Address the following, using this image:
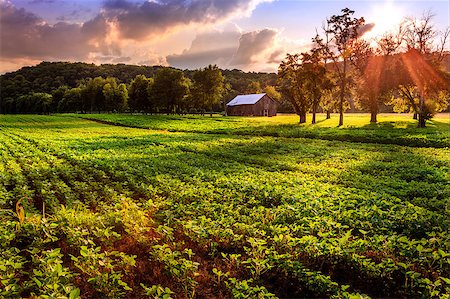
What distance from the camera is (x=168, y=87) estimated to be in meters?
94.8

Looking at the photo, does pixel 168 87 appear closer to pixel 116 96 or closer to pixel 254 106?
pixel 116 96

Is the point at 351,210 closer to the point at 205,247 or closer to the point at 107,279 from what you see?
the point at 205,247

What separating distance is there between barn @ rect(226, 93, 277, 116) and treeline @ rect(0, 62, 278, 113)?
19.9 ft

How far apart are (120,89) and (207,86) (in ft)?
125

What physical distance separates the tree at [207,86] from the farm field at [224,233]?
7372cm

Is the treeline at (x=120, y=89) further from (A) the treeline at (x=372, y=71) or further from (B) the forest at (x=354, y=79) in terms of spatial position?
(A) the treeline at (x=372, y=71)

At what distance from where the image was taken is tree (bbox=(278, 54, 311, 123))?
61.8 m

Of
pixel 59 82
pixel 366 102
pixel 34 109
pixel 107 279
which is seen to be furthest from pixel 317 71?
pixel 59 82

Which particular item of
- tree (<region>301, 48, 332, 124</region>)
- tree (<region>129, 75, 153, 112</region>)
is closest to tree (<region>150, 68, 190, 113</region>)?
tree (<region>129, 75, 153, 112</region>)

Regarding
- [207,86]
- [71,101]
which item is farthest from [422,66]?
[71,101]

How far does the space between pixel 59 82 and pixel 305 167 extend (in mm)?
174336

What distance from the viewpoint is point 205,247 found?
841 cm

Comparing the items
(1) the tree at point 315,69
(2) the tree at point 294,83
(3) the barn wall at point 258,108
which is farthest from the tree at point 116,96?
(1) the tree at point 315,69

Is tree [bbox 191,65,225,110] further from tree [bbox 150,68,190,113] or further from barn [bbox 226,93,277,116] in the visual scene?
barn [bbox 226,93,277,116]
